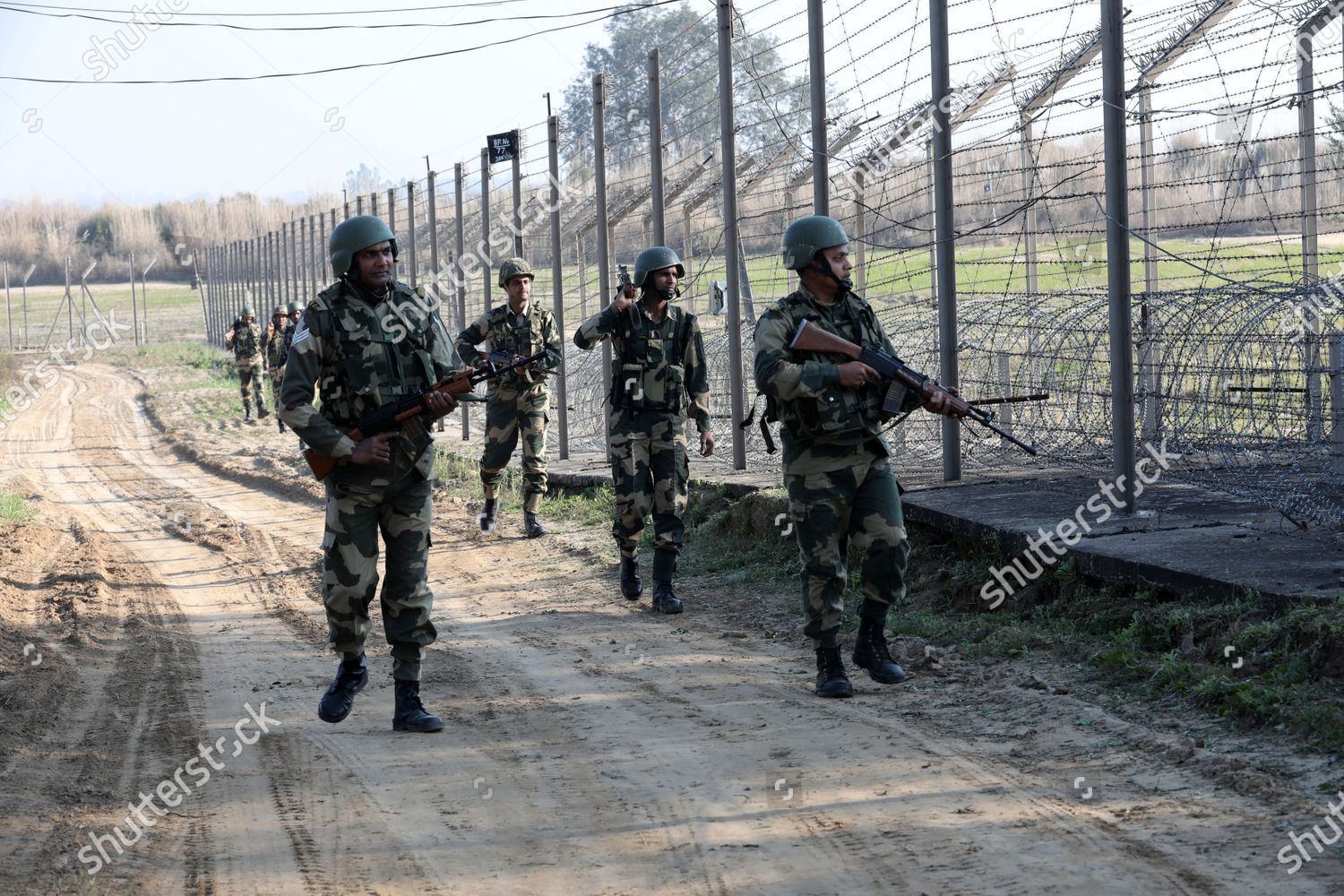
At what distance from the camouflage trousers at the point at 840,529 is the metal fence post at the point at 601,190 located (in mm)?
7082

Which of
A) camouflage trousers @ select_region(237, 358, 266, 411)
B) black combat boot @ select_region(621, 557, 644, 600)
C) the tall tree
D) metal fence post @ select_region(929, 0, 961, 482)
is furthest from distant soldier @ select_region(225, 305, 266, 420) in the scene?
metal fence post @ select_region(929, 0, 961, 482)

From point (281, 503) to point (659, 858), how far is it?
1068 centimetres

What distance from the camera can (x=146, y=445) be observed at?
20750 millimetres

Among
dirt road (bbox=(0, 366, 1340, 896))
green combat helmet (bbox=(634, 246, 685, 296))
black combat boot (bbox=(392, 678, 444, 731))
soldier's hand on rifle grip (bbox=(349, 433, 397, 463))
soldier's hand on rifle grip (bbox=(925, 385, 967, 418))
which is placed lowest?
dirt road (bbox=(0, 366, 1340, 896))

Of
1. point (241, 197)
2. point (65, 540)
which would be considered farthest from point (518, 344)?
point (241, 197)

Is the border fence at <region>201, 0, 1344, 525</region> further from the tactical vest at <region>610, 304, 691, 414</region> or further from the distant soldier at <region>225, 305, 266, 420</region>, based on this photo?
the distant soldier at <region>225, 305, 266, 420</region>

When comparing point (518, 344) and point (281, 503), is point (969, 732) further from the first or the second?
point (281, 503)

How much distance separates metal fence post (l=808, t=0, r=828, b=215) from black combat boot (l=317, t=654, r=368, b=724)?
4.70 metres

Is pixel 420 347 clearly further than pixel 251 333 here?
No

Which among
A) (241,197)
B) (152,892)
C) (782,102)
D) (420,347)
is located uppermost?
(241,197)

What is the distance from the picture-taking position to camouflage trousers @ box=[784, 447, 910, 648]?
534cm

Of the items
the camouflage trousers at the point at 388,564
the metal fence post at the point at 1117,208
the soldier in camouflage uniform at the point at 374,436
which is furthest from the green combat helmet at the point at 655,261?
the camouflage trousers at the point at 388,564

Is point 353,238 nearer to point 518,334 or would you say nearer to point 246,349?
point 518,334

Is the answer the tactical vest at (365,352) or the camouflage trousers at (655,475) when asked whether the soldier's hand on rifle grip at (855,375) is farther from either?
the camouflage trousers at (655,475)
